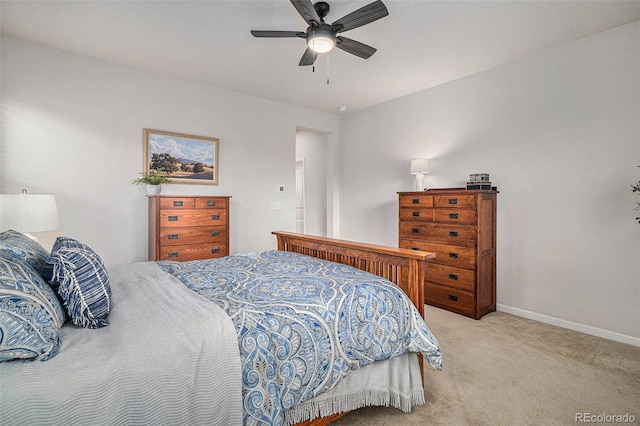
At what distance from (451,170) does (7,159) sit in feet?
15.8

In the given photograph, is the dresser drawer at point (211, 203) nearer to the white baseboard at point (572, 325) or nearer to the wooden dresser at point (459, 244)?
the wooden dresser at point (459, 244)

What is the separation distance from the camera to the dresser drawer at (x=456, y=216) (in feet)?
10.8

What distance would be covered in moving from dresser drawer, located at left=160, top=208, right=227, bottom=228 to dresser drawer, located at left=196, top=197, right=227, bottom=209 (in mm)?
38

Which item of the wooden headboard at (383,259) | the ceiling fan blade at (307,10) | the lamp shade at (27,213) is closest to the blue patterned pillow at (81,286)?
the lamp shade at (27,213)

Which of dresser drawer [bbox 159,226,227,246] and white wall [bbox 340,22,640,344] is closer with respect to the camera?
white wall [bbox 340,22,640,344]

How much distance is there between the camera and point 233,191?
448cm

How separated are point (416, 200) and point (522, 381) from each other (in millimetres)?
2156

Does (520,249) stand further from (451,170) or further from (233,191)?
(233,191)

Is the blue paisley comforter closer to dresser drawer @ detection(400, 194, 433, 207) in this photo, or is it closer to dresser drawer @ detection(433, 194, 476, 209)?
dresser drawer @ detection(433, 194, 476, 209)

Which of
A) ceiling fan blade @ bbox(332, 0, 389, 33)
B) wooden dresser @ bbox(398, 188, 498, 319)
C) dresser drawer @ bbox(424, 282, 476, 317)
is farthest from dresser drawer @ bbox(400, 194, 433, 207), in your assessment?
ceiling fan blade @ bbox(332, 0, 389, 33)

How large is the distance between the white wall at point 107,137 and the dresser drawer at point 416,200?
2.14 m

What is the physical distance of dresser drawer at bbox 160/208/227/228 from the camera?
3452 millimetres

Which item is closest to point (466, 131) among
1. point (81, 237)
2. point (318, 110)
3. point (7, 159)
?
point (318, 110)

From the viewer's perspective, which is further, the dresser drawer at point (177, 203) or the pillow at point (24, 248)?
the dresser drawer at point (177, 203)
